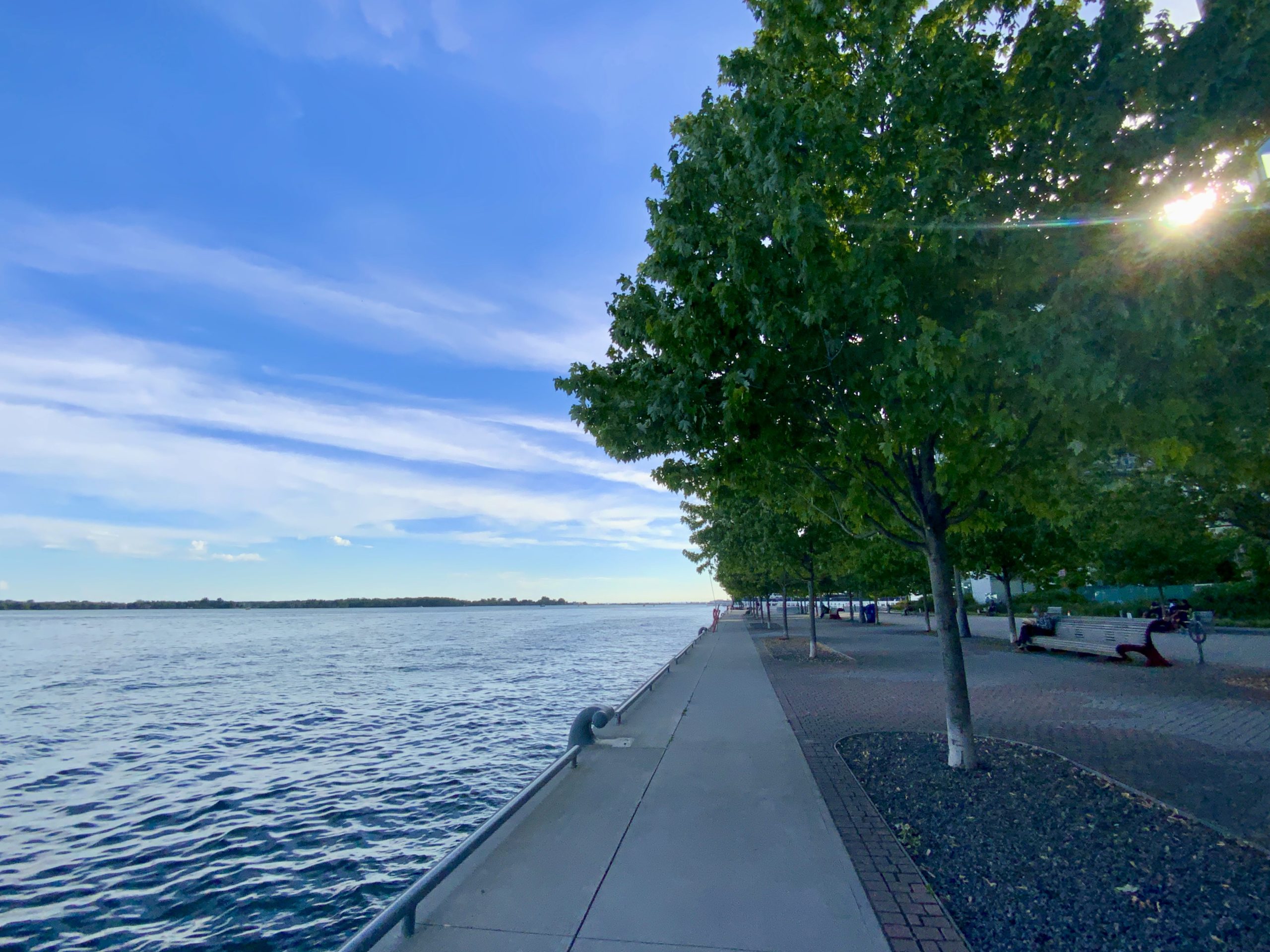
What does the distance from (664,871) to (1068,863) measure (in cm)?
293

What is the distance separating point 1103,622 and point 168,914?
71.7 feet

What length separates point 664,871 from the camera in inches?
189

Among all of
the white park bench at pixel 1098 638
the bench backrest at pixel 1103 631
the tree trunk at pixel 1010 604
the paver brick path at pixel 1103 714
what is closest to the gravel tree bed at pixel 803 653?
the paver brick path at pixel 1103 714

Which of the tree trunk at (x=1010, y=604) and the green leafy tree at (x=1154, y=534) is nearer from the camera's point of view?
the green leafy tree at (x=1154, y=534)

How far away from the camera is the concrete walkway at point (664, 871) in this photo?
12.8ft

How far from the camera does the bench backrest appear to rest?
56.2ft

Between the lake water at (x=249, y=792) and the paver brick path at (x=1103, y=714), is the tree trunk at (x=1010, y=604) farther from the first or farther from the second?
the lake water at (x=249, y=792)

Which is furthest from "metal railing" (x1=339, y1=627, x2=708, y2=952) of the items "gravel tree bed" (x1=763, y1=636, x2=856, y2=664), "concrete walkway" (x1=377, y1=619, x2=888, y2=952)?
"gravel tree bed" (x1=763, y1=636, x2=856, y2=664)

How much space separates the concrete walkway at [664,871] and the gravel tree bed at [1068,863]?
729mm

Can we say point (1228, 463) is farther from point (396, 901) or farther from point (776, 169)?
point (396, 901)

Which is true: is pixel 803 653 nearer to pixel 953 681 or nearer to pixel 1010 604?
pixel 1010 604

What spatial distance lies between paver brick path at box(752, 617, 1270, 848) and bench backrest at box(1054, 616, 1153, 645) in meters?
0.66

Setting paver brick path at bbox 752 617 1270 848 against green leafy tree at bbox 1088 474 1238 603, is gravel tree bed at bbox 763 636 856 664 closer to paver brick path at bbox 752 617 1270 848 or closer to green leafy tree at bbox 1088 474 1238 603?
paver brick path at bbox 752 617 1270 848

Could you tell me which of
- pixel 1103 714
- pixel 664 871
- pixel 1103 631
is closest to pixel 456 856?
pixel 664 871
